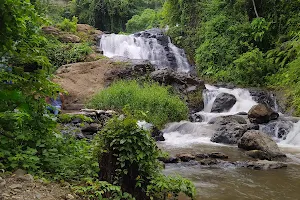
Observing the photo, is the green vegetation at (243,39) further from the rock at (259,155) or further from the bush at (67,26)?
the bush at (67,26)

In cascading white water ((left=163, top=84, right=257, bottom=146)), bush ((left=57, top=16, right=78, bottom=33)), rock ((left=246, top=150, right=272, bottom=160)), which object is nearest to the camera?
rock ((left=246, top=150, right=272, bottom=160))

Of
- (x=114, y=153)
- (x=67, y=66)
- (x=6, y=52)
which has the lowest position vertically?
(x=114, y=153)

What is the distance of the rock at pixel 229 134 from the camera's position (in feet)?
33.1

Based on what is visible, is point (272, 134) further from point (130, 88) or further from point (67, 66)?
point (67, 66)

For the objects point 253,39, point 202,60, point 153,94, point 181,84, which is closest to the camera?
point 153,94

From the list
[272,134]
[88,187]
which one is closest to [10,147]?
[88,187]

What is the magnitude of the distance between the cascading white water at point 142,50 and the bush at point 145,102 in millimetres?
7675

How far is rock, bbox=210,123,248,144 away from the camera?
1009 cm

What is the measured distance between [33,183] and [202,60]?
17877 mm

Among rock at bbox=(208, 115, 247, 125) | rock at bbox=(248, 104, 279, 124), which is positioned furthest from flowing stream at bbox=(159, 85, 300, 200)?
rock at bbox=(248, 104, 279, 124)

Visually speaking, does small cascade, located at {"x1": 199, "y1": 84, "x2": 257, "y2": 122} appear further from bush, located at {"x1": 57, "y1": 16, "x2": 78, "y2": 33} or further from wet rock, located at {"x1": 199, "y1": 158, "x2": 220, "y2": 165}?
bush, located at {"x1": 57, "y1": 16, "x2": 78, "y2": 33}

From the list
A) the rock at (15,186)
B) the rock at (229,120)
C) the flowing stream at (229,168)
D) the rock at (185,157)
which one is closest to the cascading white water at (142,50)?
the flowing stream at (229,168)

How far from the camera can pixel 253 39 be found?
18547mm

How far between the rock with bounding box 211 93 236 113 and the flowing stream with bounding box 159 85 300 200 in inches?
127
